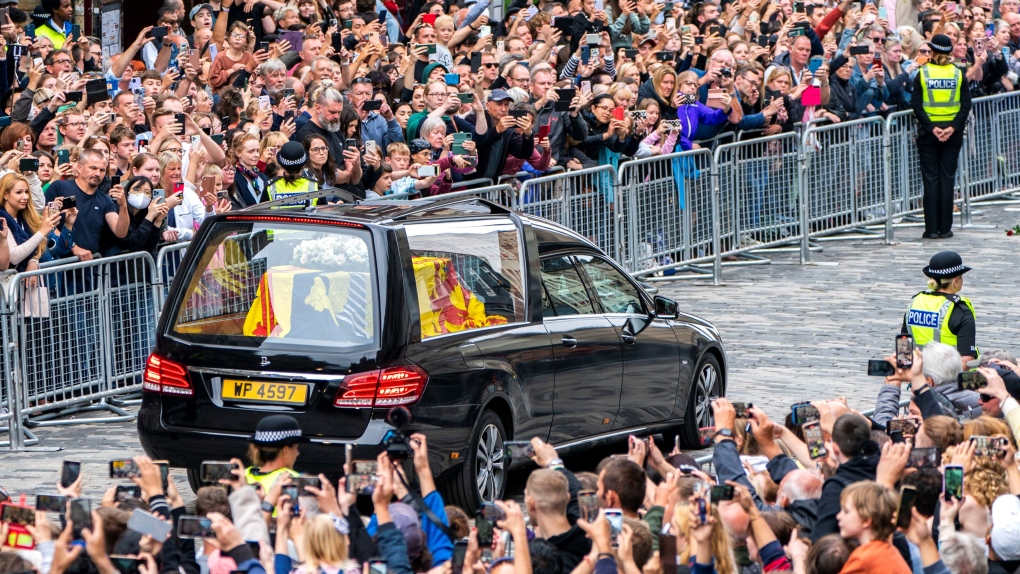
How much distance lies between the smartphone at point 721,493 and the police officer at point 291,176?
22.8 feet

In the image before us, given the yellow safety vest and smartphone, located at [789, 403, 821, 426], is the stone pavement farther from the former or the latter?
the yellow safety vest

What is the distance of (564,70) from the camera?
66.3ft

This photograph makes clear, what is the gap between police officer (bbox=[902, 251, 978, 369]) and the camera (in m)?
12.0

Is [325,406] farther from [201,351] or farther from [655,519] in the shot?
[655,519]

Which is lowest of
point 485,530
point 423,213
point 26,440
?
point 26,440

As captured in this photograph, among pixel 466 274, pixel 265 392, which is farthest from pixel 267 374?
pixel 466 274

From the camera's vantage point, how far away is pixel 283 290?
1027cm

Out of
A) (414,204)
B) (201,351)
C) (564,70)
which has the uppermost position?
(564,70)

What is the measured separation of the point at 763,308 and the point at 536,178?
2655 millimetres

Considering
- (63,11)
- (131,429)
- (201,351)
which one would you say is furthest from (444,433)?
(63,11)

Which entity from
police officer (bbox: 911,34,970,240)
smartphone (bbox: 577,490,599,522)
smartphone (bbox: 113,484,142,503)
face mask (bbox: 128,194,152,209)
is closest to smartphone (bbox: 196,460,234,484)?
smartphone (bbox: 113,484,142,503)

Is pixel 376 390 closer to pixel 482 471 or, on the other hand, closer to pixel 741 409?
pixel 482 471

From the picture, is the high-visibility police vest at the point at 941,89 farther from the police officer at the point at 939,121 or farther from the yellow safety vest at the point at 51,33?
the yellow safety vest at the point at 51,33

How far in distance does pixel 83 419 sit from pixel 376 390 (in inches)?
152
